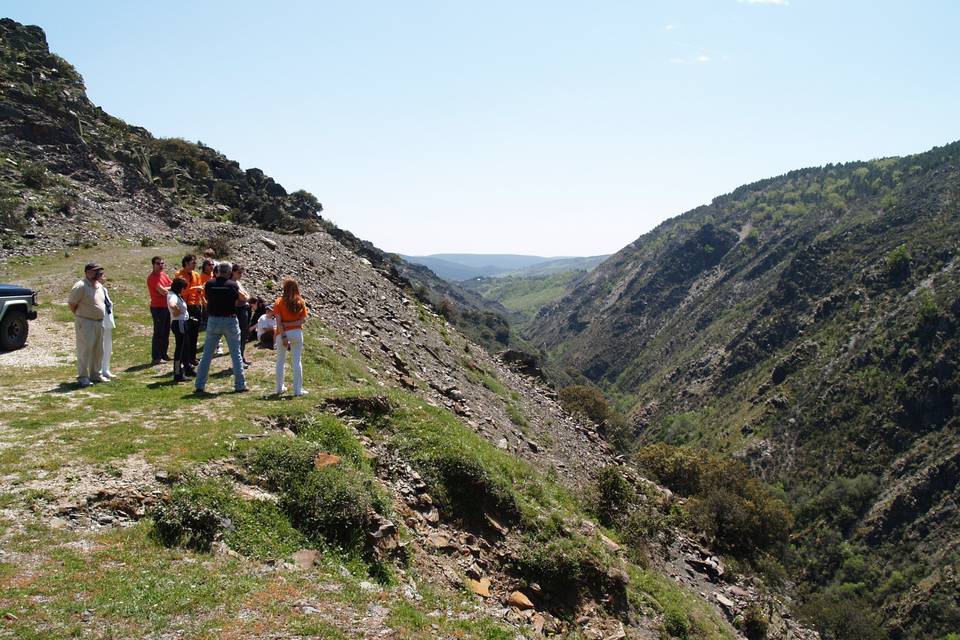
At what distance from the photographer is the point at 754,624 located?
13.7 metres

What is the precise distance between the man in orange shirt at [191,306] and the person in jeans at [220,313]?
1639mm

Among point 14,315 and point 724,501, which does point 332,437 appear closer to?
point 14,315

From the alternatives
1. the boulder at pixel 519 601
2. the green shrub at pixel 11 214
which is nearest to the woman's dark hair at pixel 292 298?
the boulder at pixel 519 601

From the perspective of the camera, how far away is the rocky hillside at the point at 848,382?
4947cm

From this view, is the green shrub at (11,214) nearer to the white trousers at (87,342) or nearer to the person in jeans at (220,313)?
the white trousers at (87,342)

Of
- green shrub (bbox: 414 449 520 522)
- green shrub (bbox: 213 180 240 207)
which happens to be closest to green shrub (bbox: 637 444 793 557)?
green shrub (bbox: 414 449 520 522)

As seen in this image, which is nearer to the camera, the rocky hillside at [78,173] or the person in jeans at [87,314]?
the person in jeans at [87,314]

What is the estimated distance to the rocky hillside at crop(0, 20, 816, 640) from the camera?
473cm

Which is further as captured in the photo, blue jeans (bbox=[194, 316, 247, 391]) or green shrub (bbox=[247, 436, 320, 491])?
blue jeans (bbox=[194, 316, 247, 391])

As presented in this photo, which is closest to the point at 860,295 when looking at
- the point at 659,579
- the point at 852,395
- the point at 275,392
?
the point at 852,395

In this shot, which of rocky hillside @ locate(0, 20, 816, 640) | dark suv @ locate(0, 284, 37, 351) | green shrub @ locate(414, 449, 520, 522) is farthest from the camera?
dark suv @ locate(0, 284, 37, 351)

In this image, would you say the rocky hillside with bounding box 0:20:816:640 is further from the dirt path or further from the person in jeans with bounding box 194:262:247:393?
the person in jeans with bounding box 194:262:247:393

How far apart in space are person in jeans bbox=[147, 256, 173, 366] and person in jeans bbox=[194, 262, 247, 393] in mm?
2572

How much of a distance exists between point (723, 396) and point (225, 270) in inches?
3692
